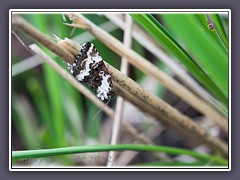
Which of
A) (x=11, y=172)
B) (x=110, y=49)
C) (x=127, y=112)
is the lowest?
(x=11, y=172)

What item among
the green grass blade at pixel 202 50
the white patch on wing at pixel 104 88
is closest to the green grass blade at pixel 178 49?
the green grass blade at pixel 202 50

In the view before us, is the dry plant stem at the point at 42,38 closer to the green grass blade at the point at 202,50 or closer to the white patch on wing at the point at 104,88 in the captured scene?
the white patch on wing at the point at 104,88

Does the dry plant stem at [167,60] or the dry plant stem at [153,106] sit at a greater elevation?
the dry plant stem at [167,60]

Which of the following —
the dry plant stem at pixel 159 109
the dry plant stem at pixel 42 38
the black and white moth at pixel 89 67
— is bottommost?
the dry plant stem at pixel 159 109

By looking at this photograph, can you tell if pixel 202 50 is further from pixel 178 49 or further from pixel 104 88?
pixel 104 88
